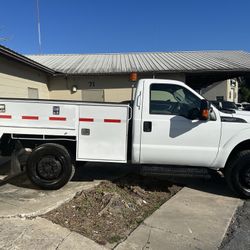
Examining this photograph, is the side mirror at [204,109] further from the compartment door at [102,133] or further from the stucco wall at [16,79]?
the stucco wall at [16,79]

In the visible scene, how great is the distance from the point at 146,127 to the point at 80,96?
11.8m

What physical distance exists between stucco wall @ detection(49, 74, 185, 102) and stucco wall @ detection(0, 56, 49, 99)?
6.09ft

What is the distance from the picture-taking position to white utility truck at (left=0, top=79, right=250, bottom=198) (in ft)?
21.6

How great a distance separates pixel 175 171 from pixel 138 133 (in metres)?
0.96

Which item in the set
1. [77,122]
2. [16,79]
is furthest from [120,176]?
[16,79]

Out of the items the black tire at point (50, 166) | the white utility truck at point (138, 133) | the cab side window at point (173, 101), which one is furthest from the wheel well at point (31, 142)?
the cab side window at point (173, 101)

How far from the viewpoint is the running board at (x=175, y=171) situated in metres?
6.66

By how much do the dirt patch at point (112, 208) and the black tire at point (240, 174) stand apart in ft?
3.64

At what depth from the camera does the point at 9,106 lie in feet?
21.5

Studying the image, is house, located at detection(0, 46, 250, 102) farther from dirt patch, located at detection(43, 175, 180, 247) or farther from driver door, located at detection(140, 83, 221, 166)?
driver door, located at detection(140, 83, 221, 166)

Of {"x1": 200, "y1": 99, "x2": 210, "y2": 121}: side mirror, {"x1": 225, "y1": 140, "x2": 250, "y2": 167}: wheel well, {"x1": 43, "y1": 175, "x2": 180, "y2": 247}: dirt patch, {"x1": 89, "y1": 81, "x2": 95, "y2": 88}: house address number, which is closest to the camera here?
{"x1": 43, "y1": 175, "x2": 180, "y2": 247}: dirt patch

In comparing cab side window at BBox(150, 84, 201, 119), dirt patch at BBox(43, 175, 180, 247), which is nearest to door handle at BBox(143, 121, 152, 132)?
cab side window at BBox(150, 84, 201, 119)

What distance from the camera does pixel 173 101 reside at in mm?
6734

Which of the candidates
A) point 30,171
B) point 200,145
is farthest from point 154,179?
point 30,171
